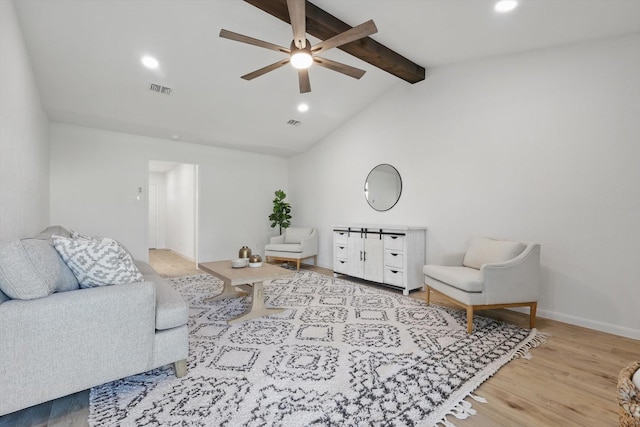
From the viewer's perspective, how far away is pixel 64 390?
1.52m

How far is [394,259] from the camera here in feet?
13.2

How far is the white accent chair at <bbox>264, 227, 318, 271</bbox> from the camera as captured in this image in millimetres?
5625

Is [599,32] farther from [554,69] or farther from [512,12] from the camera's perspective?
[512,12]

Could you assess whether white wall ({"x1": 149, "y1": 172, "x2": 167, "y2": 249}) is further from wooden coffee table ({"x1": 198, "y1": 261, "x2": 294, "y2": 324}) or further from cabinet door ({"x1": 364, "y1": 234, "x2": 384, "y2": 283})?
cabinet door ({"x1": 364, "y1": 234, "x2": 384, "y2": 283})

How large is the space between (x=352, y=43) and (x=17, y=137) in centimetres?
320

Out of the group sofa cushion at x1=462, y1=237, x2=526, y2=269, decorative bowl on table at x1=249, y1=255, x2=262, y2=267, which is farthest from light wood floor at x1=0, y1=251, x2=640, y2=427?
decorative bowl on table at x1=249, y1=255, x2=262, y2=267

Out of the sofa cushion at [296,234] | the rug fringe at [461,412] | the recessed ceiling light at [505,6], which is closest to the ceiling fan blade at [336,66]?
the recessed ceiling light at [505,6]

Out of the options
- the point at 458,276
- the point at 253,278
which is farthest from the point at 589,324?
the point at 253,278

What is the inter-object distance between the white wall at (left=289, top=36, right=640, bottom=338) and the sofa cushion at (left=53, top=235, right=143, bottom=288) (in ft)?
10.4

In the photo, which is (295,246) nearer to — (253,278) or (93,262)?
(253,278)

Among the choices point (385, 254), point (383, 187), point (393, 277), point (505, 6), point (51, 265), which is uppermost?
point (505, 6)

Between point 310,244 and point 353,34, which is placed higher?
point 353,34

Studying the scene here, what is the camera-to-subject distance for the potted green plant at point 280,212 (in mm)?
6520

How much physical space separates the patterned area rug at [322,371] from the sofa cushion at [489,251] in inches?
23.0
